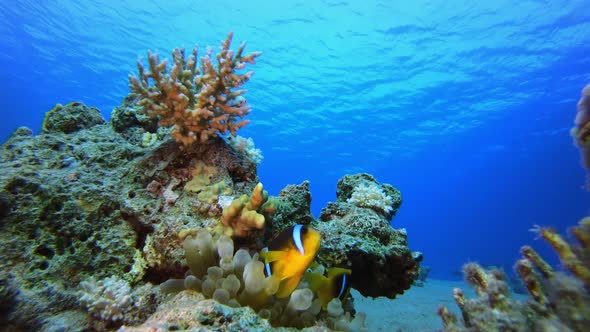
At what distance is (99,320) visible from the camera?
2141 mm

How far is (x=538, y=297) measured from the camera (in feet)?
5.85

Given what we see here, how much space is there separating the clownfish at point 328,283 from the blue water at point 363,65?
193 cm

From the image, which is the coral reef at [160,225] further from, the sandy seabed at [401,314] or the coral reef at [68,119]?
the sandy seabed at [401,314]

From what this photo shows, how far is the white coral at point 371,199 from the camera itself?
14.4 feet

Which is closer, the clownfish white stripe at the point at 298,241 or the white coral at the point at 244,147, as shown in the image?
the clownfish white stripe at the point at 298,241

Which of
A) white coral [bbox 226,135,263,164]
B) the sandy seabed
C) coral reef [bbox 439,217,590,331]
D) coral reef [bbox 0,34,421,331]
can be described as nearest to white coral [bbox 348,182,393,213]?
coral reef [bbox 0,34,421,331]

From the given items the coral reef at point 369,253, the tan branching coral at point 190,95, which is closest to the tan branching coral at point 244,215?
the tan branching coral at point 190,95

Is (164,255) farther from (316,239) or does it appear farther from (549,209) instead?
(549,209)

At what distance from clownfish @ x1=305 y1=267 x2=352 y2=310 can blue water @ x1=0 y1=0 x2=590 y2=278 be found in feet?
6.34

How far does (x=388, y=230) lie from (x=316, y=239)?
6.31 ft

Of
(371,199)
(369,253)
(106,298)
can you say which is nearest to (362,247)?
(369,253)

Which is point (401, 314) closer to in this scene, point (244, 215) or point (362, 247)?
point (362, 247)

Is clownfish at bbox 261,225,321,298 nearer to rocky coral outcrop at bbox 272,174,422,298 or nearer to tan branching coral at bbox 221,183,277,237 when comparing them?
tan branching coral at bbox 221,183,277,237

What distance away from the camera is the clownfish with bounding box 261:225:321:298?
214 cm
